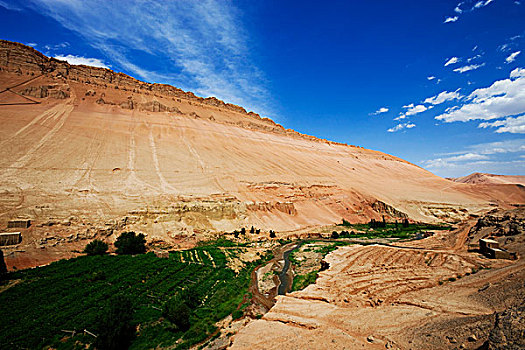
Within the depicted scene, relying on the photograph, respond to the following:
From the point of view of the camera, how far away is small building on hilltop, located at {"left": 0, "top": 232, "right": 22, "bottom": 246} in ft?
46.1

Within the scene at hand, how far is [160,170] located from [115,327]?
2428 centimetres

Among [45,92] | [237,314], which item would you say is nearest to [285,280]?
[237,314]

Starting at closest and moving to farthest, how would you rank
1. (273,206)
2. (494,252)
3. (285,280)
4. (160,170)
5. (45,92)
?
(494,252) < (285,280) < (160,170) < (273,206) < (45,92)

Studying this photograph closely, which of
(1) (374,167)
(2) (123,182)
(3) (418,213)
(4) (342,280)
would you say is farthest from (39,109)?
(1) (374,167)

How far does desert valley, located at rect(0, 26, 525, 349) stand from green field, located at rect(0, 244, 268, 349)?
0.07m

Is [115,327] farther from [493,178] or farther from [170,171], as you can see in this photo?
[493,178]

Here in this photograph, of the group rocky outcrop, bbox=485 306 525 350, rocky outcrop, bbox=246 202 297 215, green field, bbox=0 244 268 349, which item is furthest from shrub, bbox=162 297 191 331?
rocky outcrop, bbox=246 202 297 215

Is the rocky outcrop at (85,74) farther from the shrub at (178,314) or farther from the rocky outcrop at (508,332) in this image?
the rocky outcrop at (508,332)

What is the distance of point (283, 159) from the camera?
46.8m

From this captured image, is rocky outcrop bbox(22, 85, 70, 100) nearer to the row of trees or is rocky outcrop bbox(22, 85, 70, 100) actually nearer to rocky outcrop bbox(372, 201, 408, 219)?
the row of trees

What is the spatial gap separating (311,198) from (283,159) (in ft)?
39.8

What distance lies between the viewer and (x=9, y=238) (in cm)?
1430

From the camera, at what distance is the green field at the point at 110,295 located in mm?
8273

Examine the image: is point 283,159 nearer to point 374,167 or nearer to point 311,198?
point 311,198
